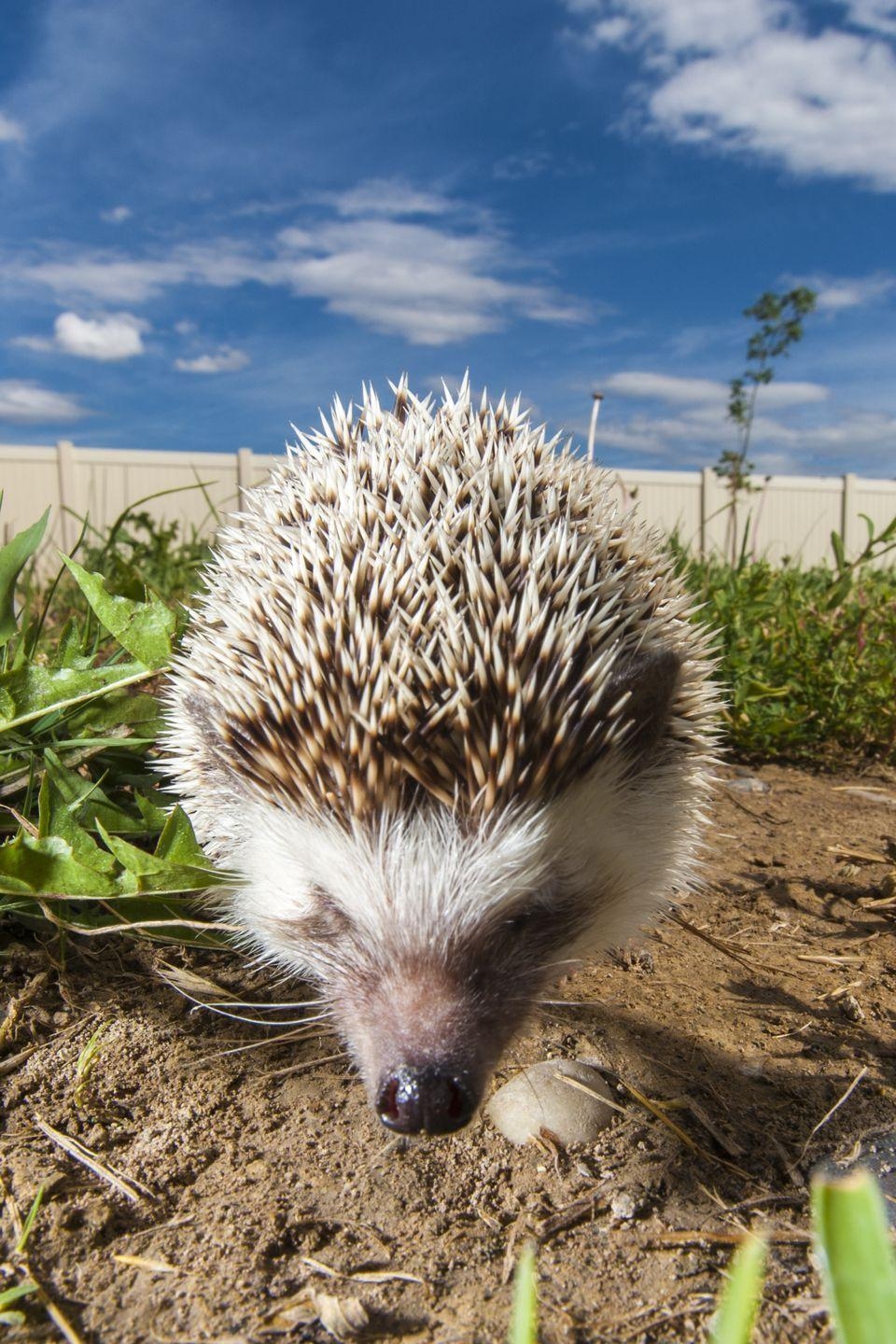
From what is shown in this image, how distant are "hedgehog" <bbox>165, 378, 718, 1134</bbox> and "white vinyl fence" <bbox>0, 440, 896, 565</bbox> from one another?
17530mm

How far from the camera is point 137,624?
289 centimetres

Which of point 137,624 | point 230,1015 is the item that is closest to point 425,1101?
point 230,1015

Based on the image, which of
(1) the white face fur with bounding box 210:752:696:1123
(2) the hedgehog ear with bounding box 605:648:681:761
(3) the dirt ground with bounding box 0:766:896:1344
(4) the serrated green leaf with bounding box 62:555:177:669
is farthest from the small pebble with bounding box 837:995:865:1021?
(4) the serrated green leaf with bounding box 62:555:177:669

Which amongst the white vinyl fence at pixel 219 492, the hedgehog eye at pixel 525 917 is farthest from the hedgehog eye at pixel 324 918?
the white vinyl fence at pixel 219 492

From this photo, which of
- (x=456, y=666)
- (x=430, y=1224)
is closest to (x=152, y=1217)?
(x=430, y=1224)

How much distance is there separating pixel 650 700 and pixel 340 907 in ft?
2.98

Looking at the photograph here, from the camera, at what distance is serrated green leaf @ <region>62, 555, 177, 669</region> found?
113 inches

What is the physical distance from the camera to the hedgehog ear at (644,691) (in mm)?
2318

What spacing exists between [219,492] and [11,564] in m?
19.9

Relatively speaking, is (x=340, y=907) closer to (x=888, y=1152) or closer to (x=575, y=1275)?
(x=575, y=1275)

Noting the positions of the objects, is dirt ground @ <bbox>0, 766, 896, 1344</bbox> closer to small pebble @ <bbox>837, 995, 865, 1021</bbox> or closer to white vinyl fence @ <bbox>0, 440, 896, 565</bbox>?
small pebble @ <bbox>837, 995, 865, 1021</bbox>

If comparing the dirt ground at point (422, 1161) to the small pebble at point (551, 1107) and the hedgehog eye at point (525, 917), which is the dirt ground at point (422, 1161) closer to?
the small pebble at point (551, 1107)

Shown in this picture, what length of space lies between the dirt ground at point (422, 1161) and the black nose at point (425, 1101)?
0.23 m

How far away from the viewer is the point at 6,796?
9.67ft
